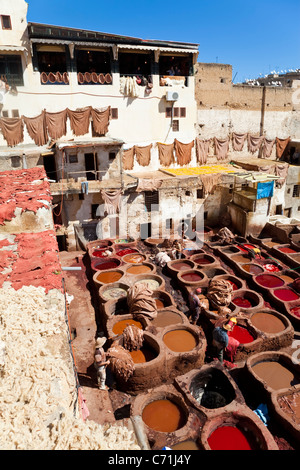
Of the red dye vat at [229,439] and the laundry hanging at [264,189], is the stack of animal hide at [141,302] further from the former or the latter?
the laundry hanging at [264,189]

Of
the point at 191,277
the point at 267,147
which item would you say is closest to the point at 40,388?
the point at 191,277

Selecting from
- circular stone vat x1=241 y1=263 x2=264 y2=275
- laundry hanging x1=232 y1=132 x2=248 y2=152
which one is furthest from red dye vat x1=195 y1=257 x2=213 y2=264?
laundry hanging x1=232 y1=132 x2=248 y2=152

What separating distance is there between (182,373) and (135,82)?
21.2 meters

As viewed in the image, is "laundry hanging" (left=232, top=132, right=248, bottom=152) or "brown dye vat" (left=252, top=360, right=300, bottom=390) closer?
"brown dye vat" (left=252, top=360, right=300, bottom=390)

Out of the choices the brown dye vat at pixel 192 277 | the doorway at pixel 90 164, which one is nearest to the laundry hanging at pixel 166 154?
the doorway at pixel 90 164

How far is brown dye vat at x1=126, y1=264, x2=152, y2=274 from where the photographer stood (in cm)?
1709

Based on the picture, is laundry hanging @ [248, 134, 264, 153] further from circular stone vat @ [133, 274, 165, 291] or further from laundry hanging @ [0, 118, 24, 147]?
circular stone vat @ [133, 274, 165, 291]

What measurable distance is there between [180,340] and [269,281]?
7.24m

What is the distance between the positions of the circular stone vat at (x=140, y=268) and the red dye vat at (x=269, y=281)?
5.61 metres

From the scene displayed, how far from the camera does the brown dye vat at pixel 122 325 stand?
12.4 m

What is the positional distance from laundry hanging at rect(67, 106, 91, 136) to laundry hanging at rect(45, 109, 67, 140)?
0.49m

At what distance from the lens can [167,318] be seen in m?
13.2

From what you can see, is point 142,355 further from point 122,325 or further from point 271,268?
point 271,268
